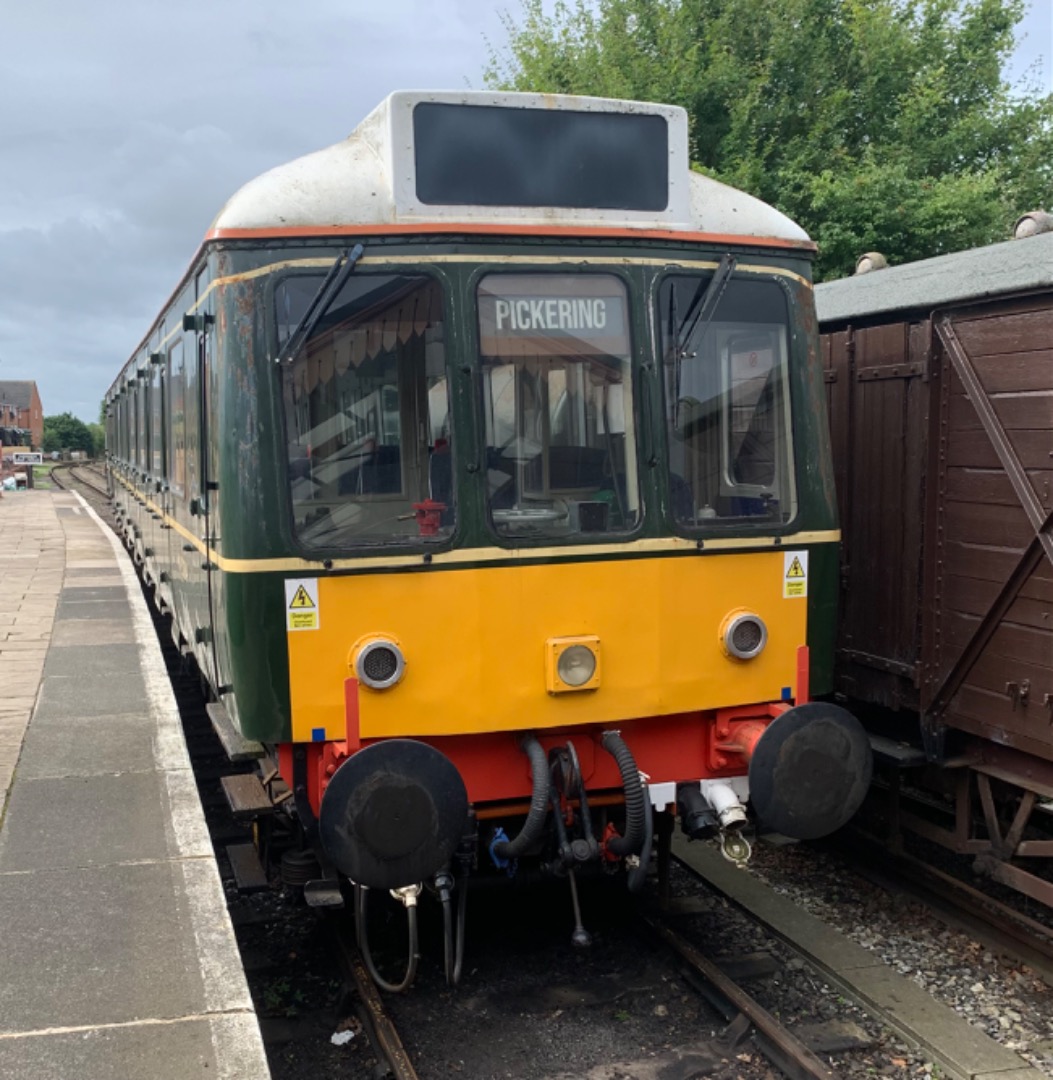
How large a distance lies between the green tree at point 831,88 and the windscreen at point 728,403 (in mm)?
8864

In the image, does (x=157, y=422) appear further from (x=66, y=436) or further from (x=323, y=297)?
(x=66, y=436)

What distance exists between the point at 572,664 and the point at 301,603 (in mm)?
1055

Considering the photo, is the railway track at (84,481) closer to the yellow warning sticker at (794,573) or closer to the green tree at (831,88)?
the green tree at (831,88)

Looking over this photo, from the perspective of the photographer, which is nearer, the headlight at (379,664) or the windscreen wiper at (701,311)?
the headlight at (379,664)

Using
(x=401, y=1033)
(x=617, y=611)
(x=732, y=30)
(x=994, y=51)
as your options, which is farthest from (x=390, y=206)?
(x=994, y=51)

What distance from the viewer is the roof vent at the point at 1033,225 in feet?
20.4

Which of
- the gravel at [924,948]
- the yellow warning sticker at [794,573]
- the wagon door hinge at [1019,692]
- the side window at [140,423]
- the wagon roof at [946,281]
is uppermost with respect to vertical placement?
the wagon roof at [946,281]

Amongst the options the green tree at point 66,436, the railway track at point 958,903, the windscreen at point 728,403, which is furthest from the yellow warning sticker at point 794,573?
the green tree at point 66,436

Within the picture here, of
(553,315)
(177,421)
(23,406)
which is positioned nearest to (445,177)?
(553,315)

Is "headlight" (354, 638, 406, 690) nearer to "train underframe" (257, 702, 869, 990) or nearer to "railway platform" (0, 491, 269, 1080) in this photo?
"train underframe" (257, 702, 869, 990)

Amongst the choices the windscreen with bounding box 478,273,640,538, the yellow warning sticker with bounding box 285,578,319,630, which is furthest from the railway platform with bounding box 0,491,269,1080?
the windscreen with bounding box 478,273,640,538

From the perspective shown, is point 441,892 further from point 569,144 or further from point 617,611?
point 569,144

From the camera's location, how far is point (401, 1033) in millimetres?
4812

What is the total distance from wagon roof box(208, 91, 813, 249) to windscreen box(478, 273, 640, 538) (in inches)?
10.2
